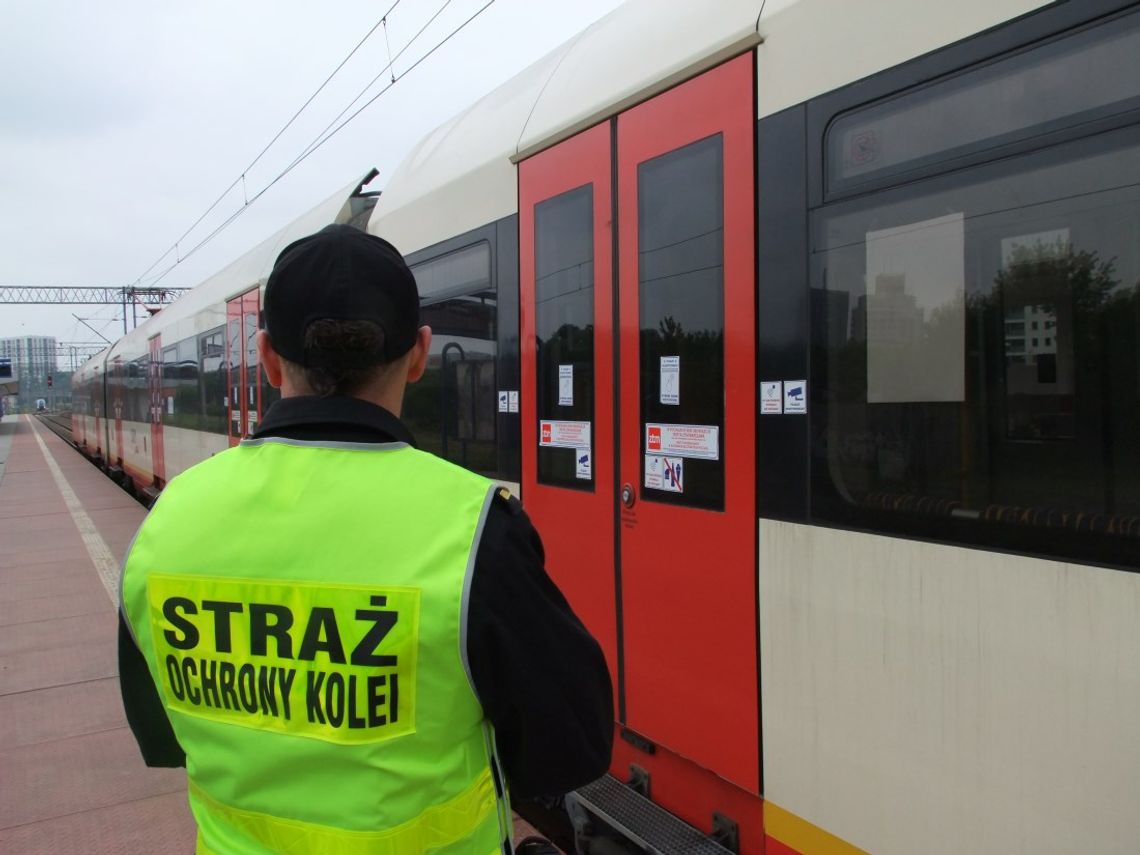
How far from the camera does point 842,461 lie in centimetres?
240

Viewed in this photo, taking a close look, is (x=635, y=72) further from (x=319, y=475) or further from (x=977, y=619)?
(x=319, y=475)

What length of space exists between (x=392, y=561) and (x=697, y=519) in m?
1.82

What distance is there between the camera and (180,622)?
131 centimetres

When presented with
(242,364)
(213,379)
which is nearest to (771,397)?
(242,364)

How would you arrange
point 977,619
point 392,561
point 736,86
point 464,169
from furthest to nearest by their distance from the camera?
point 464,169, point 736,86, point 977,619, point 392,561

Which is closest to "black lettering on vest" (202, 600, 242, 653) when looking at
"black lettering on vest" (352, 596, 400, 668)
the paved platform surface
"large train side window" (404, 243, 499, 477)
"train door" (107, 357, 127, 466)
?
"black lettering on vest" (352, 596, 400, 668)

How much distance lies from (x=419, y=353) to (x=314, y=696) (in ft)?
1.95

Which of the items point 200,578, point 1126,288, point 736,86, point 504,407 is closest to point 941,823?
point 1126,288

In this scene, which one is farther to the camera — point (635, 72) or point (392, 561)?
point (635, 72)

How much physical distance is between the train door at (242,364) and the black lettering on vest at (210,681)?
23.1ft

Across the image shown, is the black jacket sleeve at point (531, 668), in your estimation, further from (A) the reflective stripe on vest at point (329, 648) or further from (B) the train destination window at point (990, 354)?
(B) the train destination window at point (990, 354)

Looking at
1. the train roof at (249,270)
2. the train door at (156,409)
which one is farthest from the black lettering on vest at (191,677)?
the train door at (156,409)

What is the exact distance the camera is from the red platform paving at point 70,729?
4004 millimetres

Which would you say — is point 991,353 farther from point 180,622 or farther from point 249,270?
point 249,270
